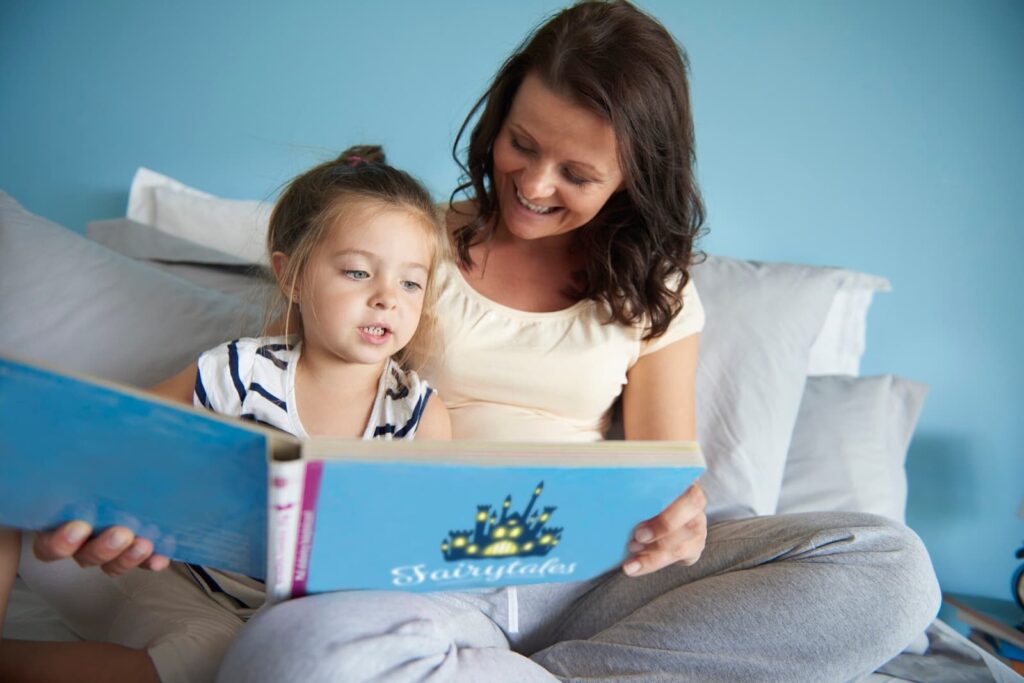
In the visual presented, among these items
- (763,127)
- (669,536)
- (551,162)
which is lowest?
(669,536)

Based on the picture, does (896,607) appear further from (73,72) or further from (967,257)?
(73,72)

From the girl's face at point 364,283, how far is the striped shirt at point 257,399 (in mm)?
73

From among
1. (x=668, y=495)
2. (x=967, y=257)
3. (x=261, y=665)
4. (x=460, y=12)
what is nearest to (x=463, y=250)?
(x=668, y=495)

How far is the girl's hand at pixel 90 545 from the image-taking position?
727 millimetres

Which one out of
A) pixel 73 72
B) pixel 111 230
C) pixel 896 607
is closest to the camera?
pixel 896 607

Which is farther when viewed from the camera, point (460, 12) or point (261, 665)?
point (460, 12)

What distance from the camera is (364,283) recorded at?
1021 millimetres

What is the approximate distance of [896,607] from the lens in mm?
915

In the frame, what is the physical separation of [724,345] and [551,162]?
0.62m

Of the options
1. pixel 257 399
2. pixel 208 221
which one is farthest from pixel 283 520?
pixel 208 221

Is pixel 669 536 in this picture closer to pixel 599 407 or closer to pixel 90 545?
pixel 599 407

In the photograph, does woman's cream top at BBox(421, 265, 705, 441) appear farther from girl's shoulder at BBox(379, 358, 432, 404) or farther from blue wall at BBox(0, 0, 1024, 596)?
blue wall at BBox(0, 0, 1024, 596)

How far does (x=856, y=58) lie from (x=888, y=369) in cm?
76

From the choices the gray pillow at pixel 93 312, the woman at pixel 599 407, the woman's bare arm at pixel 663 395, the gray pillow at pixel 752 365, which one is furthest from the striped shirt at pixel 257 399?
the gray pillow at pixel 752 365
